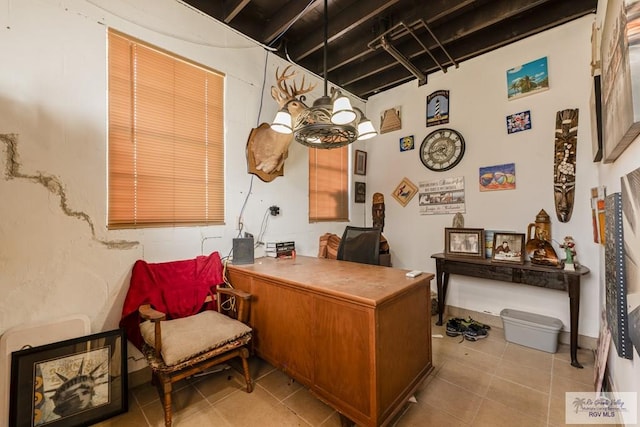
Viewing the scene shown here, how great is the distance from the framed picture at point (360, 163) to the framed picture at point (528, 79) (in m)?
1.91

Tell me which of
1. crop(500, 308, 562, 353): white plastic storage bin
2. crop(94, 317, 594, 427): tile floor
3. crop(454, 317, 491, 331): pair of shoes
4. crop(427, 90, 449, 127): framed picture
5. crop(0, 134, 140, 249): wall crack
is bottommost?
crop(94, 317, 594, 427): tile floor

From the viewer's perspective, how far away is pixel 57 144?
1.66 meters

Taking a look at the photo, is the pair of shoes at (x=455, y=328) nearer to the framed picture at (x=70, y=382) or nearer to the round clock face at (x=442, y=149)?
the round clock face at (x=442, y=149)

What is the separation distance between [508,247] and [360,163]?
7.29 ft

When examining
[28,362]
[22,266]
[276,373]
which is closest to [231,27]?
[22,266]

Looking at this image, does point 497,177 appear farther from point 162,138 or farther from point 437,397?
point 162,138

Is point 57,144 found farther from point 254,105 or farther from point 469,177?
point 469,177

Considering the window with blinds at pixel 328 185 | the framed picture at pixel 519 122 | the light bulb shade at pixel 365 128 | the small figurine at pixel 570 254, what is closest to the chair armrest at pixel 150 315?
the light bulb shade at pixel 365 128

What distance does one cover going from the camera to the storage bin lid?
7.64 feet

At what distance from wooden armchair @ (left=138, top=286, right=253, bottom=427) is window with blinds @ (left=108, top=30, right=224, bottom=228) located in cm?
78

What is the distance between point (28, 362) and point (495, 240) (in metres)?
3.84

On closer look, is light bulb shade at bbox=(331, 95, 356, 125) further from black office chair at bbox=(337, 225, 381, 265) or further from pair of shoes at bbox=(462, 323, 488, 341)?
pair of shoes at bbox=(462, 323, 488, 341)

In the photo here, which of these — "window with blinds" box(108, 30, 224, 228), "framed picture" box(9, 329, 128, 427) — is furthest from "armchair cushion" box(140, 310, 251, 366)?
"window with blinds" box(108, 30, 224, 228)

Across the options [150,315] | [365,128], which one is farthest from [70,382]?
[365,128]
